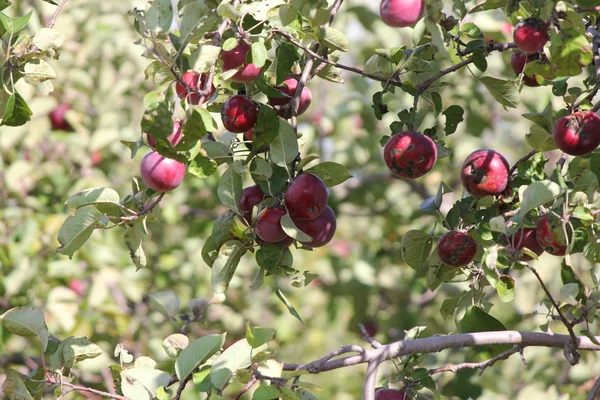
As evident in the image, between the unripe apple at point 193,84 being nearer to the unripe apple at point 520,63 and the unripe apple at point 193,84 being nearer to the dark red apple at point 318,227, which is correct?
the dark red apple at point 318,227

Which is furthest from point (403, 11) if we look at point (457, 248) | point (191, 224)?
point (191, 224)

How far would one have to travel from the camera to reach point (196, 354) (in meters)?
1.14

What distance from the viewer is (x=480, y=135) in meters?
3.10

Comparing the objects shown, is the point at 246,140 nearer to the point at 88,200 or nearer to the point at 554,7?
the point at 88,200

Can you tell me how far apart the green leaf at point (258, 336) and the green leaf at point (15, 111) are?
0.50 meters

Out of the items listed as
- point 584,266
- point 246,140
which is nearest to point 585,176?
point 246,140

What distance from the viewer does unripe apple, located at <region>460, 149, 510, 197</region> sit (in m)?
1.25

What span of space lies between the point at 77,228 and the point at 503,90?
28.6 inches

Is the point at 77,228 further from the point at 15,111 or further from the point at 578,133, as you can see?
the point at 578,133

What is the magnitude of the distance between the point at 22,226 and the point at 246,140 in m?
1.59

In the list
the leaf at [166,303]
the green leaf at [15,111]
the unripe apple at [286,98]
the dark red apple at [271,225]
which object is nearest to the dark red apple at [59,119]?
the leaf at [166,303]

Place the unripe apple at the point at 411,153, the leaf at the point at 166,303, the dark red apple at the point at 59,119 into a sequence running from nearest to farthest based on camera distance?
the unripe apple at the point at 411,153 → the leaf at the point at 166,303 → the dark red apple at the point at 59,119

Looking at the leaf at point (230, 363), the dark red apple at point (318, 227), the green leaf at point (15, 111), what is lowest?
the leaf at point (230, 363)

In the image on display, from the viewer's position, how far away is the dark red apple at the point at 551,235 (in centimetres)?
113
